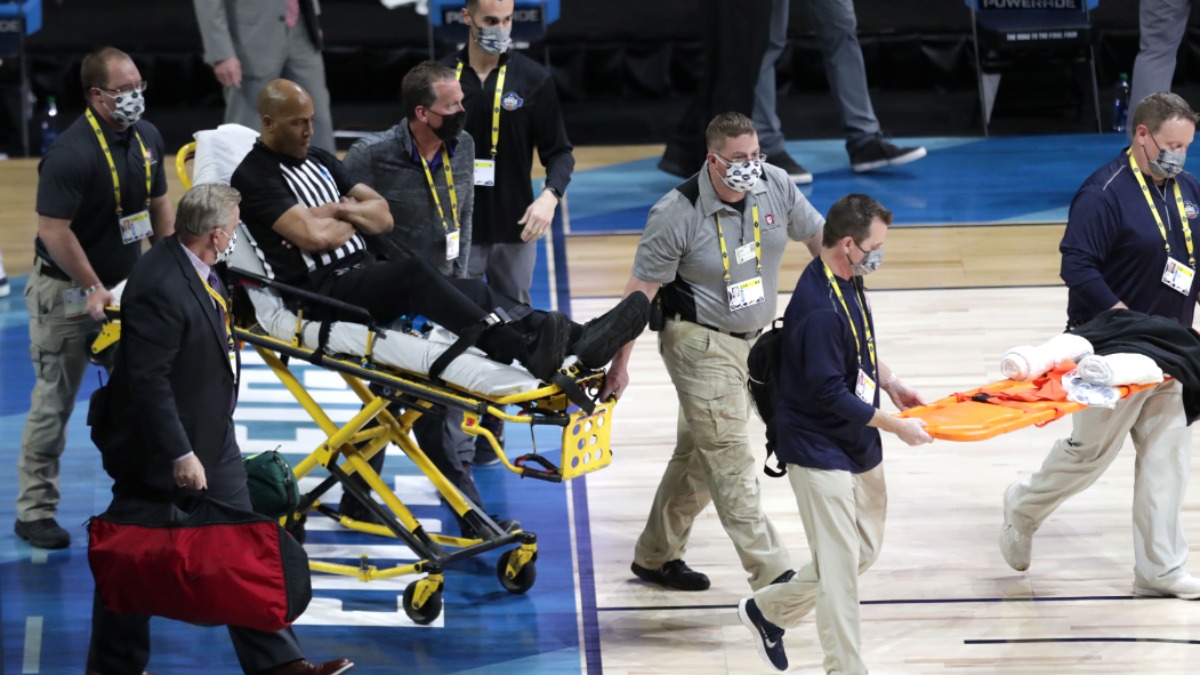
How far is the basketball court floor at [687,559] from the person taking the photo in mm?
5590

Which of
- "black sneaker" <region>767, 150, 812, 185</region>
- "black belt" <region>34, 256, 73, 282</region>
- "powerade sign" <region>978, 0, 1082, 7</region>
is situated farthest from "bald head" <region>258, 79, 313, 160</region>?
"powerade sign" <region>978, 0, 1082, 7</region>

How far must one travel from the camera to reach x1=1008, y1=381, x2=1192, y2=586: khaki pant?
5.74 metres

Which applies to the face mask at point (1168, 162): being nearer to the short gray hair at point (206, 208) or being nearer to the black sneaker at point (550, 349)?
the black sneaker at point (550, 349)

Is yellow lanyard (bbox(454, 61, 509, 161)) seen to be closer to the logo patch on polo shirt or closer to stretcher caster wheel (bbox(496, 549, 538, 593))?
the logo patch on polo shirt

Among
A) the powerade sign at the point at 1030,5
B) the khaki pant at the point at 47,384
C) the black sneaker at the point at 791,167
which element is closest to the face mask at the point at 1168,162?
the khaki pant at the point at 47,384

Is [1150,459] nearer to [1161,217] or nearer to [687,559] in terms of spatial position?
[1161,217]

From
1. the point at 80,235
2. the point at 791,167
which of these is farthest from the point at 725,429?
the point at 791,167

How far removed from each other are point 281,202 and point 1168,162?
2.96m

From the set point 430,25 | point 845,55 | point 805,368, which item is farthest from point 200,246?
point 430,25

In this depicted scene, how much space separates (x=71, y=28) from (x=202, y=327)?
7.75 meters

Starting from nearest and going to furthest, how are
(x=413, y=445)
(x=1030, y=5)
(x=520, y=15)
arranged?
(x=413, y=445) → (x=520, y=15) → (x=1030, y=5)

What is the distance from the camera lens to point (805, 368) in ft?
16.1

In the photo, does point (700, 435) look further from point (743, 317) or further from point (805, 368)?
point (805, 368)

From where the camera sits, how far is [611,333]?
206 inches
